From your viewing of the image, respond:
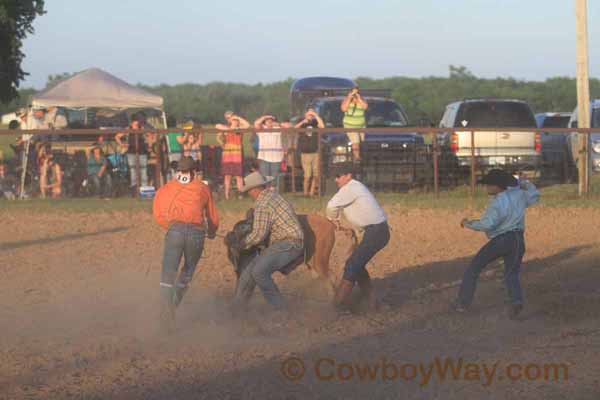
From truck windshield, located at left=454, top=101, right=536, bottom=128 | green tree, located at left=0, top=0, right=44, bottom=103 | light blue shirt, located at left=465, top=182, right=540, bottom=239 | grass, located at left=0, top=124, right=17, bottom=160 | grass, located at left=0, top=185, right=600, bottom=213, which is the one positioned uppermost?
green tree, located at left=0, top=0, right=44, bottom=103

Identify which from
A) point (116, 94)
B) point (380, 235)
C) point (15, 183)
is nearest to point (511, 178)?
point (380, 235)

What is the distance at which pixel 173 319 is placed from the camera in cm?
939

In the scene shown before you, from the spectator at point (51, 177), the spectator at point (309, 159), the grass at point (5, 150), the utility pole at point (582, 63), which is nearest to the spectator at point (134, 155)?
the spectator at point (51, 177)

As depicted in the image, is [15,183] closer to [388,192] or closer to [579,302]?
[388,192]

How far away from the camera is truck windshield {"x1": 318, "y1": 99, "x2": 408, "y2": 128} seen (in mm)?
21859

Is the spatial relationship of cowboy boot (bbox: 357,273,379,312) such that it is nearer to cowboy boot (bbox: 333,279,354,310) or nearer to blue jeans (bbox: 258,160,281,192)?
cowboy boot (bbox: 333,279,354,310)

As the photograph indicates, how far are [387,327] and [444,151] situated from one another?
33.3 feet

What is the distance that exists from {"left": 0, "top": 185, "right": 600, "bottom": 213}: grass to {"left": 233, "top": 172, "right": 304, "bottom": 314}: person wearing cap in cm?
829

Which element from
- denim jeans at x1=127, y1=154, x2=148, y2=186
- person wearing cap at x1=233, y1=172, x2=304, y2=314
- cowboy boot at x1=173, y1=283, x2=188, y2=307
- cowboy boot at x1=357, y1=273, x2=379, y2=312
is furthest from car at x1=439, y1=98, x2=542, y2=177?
cowboy boot at x1=173, y1=283, x2=188, y2=307

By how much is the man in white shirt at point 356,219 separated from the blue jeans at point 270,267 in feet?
2.24

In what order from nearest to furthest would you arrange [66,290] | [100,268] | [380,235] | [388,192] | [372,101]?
[380,235]
[66,290]
[100,268]
[388,192]
[372,101]

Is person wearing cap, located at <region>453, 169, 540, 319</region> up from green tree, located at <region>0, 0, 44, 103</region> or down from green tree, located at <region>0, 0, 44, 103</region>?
down

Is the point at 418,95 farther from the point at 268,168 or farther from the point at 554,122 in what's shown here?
the point at 268,168

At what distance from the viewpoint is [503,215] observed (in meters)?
9.73
